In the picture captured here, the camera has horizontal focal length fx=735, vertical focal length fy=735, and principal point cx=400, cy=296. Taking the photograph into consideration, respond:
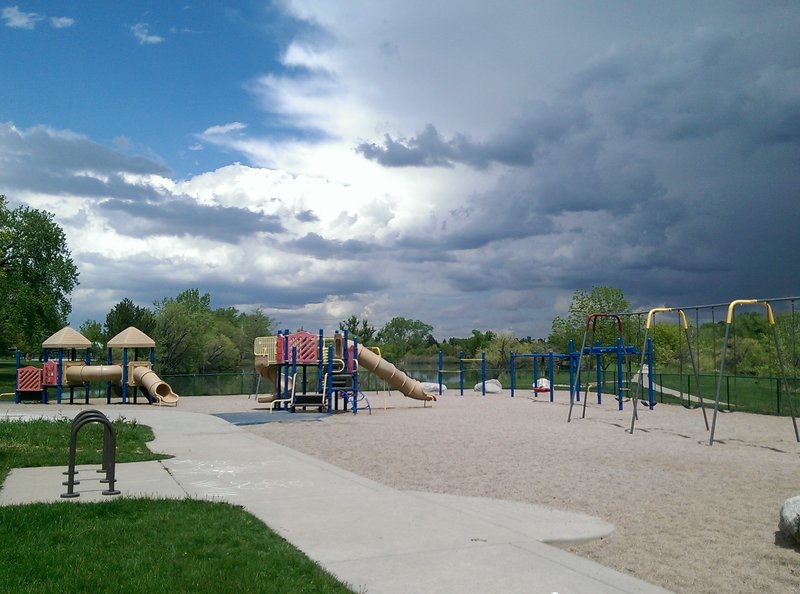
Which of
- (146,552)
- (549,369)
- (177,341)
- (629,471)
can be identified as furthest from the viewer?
(177,341)

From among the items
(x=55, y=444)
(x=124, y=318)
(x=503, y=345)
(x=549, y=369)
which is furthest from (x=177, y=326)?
(x=55, y=444)

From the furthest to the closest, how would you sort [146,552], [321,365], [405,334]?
[405,334], [321,365], [146,552]

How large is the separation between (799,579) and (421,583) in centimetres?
329

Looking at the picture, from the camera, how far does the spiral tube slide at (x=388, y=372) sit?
27.1 metres

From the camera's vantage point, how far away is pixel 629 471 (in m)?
12.1

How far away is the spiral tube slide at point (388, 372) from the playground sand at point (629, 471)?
10.2ft

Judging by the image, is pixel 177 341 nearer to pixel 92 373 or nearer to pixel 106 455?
pixel 92 373

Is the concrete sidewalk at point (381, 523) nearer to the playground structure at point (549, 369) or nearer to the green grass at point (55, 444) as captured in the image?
the green grass at point (55, 444)

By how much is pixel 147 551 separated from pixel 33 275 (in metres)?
48.8

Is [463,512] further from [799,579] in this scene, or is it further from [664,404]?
[664,404]

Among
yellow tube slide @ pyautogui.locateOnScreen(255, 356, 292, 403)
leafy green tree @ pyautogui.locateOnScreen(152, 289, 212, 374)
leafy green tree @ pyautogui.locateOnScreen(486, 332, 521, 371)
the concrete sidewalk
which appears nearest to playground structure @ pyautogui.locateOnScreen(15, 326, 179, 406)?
yellow tube slide @ pyautogui.locateOnScreen(255, 356, 292, 403)

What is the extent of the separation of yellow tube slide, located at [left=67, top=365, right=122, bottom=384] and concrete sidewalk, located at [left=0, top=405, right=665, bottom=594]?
727 inches

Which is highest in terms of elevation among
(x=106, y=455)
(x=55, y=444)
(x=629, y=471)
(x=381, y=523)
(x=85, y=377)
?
(x=106, y=455)

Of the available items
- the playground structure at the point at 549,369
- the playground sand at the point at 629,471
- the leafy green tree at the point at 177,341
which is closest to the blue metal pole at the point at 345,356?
the playground sand at the point at 629,471
